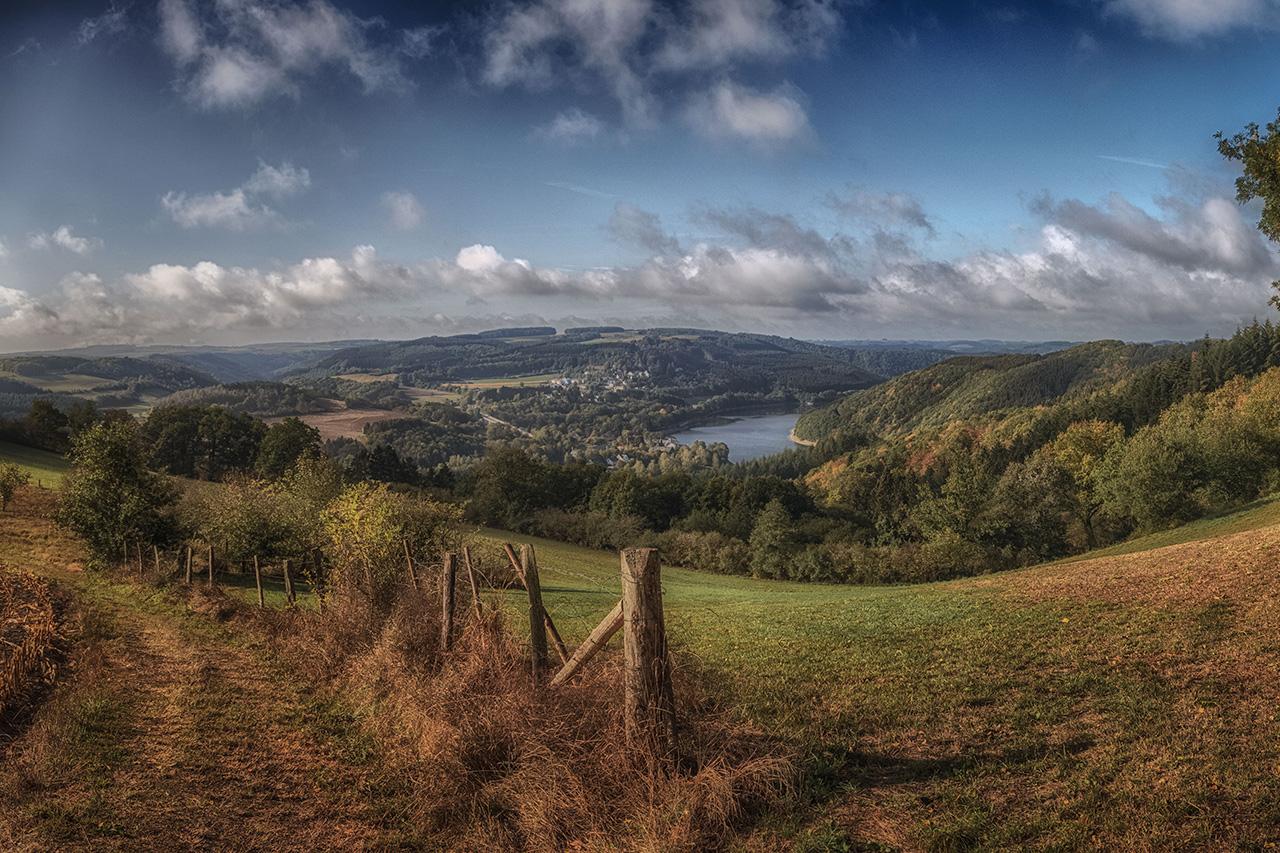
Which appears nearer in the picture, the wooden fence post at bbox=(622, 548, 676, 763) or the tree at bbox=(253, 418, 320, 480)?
the wooden fence post at bbox=(622, 548, 676, 763)

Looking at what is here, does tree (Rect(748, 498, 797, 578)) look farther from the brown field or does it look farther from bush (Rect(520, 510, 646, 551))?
the brown field

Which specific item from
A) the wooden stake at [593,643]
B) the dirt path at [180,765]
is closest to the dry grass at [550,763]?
the wooden stake at [593,643]

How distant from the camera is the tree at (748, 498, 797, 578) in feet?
191

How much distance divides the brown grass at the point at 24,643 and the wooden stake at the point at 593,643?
10.1 m

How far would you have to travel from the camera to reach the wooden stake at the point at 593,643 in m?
6.92

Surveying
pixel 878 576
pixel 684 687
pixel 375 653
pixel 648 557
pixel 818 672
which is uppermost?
pixel 648 557

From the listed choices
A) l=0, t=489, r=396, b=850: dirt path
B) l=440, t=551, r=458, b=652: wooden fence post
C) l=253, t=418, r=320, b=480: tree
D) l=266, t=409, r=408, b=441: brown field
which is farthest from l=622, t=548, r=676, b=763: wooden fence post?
l=266, t=409, r=408, b=441: brown field

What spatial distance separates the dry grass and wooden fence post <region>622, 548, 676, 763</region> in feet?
0.82

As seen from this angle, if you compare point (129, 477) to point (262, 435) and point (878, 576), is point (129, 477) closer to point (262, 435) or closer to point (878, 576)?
point (878, 576)

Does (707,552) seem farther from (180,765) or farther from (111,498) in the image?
(180,765)

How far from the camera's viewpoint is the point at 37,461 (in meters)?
55.4

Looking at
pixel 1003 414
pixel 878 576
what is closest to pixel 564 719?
pixel 878 576

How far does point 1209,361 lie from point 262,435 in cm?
15825

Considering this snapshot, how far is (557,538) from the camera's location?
70812 mm
